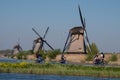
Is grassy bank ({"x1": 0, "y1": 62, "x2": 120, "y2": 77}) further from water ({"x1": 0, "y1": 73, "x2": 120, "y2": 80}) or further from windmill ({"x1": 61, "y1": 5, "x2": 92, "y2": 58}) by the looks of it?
windmill ({"x1": 61, "y1": 5, "x2": 92, "y2": 58})

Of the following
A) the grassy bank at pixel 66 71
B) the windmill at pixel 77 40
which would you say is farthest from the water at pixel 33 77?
the windmill at pixel 77 40

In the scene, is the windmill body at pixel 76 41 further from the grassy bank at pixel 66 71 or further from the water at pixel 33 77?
the water at pixel 33 77

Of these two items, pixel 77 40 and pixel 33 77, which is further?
pixel 77 40

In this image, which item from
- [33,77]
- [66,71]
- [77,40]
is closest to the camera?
[33,77]

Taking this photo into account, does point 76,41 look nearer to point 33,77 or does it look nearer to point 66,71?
point 66,71

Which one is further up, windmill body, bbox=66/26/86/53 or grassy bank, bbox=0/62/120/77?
windmill body, bbox=66/26/86/53

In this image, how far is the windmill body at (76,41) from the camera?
287 ft

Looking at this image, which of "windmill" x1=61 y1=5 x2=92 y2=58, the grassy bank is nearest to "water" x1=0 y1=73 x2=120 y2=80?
the grassy bank

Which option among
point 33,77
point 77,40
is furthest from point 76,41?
point 33,77

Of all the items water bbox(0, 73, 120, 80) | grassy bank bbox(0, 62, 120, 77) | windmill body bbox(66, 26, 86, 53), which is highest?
windmill body bbox(66, 26, 86, 53)

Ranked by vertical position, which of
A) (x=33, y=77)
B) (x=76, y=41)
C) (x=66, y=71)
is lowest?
(x=33, y=77)

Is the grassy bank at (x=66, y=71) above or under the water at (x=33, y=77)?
above

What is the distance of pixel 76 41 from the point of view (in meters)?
88.9

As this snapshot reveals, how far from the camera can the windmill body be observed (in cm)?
8756
